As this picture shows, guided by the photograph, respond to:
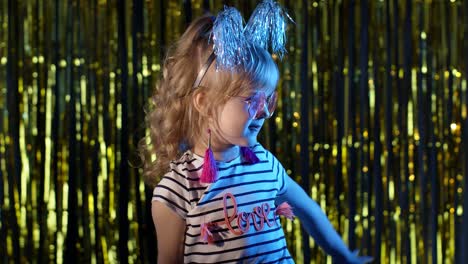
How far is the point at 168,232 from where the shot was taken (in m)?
1.33

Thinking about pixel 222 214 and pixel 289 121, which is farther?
pixel 289 121

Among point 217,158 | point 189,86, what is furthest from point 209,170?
point 189,86

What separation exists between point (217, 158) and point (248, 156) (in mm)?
61

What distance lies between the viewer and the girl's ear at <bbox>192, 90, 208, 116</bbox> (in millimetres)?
1386

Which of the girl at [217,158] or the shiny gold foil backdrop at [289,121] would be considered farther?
the shiny gold foil backdrop at [289,121]

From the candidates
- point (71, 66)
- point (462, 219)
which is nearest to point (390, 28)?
point (462, 219)

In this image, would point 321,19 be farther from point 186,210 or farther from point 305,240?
point 186,210

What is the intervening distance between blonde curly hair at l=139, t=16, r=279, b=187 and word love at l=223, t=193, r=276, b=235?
15 centimetres

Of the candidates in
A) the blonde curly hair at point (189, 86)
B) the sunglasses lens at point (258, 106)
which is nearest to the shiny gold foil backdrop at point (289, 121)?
the blonde curly hair at point (189, 86)

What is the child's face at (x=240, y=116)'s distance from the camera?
4.46ft

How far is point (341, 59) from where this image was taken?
7.17 ft

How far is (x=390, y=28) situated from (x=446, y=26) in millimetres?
160

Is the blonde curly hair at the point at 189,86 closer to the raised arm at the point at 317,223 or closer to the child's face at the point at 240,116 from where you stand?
the child's face at the point at 240,116

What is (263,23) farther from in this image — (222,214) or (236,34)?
(222,214)
